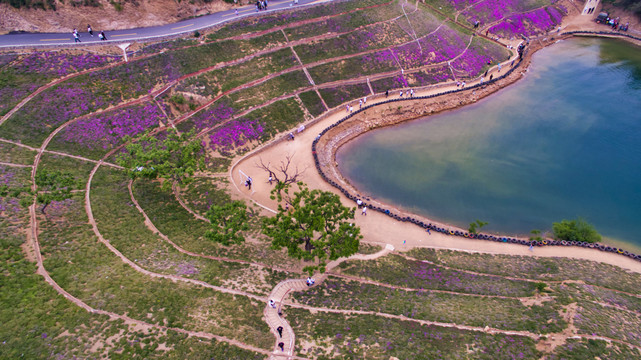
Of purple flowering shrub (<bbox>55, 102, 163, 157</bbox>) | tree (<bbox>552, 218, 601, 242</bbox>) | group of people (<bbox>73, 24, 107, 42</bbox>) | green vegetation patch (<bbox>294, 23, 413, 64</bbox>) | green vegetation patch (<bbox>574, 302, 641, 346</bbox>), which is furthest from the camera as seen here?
green vegetation patch (<bbox>294, 23, 413, 64</bbox>)

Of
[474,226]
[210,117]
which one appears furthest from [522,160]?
[210,117]

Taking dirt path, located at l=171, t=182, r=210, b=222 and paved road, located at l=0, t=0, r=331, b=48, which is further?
paved road, located at l=0, t=0, r=331, b=48

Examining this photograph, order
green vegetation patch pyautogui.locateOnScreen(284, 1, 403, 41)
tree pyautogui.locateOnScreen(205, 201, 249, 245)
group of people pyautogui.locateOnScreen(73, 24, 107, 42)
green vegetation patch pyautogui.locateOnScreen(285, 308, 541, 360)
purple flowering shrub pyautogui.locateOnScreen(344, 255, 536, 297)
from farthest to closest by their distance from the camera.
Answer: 1. green vegetation patch pyautogui.locateOnScreen(284, 1, 403, 41)
2. group of people pyautogui.locateOnScreen(73, 24, 107, 42)
3. purple flowering shrub pyautogui.locateOnScreen(344, 255, 536, 297)
4. tree pyautogui.locateOnScreen(205, 201, 249, 245)
5. green vegetation patch pyautogui.locateOnScreen(285, 308, 541, 360)

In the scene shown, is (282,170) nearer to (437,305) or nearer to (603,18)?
(437,305)

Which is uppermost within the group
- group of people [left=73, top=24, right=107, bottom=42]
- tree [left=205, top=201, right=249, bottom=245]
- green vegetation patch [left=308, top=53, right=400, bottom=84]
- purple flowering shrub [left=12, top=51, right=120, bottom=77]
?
group of people [left=73, top=24, right=107, bottom=42]

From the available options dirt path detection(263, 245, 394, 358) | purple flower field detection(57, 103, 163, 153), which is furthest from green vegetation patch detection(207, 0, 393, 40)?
dirt path detection(263, 245, 394, 358)

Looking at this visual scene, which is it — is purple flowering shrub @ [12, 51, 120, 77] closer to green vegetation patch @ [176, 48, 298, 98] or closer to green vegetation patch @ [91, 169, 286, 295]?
green vegetation patch @ [176, 48, 298, 98]
